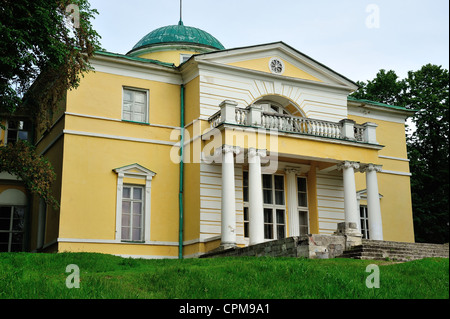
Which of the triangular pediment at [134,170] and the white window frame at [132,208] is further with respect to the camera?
the triangular pediment at [134,170]

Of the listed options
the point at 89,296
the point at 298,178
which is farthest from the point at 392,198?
the point at 89,296

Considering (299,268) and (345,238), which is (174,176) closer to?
(345,238)

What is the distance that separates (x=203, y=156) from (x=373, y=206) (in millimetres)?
6545

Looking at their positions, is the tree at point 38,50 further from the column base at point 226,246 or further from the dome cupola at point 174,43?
the dome cupola at point 174,43

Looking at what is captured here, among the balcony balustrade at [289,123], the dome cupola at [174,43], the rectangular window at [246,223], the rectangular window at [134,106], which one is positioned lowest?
the rectangular window at [246,223]

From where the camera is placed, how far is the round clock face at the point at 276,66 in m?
24.2

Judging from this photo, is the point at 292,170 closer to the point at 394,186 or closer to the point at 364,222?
the point at 364,222

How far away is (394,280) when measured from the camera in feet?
39.1

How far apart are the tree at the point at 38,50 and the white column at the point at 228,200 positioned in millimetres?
5388

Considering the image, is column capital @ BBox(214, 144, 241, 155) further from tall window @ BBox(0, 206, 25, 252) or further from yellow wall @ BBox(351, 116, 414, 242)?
tall window @ BBox(0, 206, 25, 252)

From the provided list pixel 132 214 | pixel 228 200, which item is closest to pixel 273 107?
pixel 228 200

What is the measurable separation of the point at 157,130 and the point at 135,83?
1.93m

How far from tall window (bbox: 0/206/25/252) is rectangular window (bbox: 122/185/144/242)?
21.1 feet

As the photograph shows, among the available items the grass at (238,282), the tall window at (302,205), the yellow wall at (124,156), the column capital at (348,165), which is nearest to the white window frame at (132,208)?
the yellow wall at (124,156)
